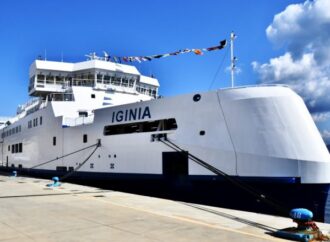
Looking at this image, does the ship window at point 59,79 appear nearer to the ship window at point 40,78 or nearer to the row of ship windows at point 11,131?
the ship window at point 40,78

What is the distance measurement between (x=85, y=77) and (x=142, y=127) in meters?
10.8

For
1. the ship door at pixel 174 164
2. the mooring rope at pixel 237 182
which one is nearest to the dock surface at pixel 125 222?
the mooring rope at pixel 237 182

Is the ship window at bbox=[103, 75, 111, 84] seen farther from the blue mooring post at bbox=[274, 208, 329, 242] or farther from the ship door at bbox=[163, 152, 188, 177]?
the blue mooring post at bbox=[274, 208, 329, 242]

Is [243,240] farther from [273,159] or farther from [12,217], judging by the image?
[12,217]

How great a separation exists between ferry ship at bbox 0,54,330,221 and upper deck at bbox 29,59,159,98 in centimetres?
426

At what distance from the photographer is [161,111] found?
44.9 feet

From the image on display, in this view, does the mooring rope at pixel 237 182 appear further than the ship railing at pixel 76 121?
No

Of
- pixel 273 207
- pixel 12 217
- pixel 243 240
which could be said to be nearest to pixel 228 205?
pixel 273 207

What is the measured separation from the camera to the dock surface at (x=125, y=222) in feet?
22.6

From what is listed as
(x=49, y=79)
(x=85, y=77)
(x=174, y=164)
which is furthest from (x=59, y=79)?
(x=174, y=164)

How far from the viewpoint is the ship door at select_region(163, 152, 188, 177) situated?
43.5ft

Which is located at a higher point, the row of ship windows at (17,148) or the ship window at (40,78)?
the ship window at (40,78)

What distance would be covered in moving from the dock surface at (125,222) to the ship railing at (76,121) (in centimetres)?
652

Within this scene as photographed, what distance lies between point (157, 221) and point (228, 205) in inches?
162
